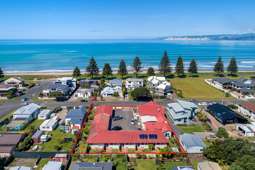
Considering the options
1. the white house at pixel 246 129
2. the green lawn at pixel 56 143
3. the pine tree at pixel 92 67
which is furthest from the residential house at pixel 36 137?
the pine tree at pixel 92 67

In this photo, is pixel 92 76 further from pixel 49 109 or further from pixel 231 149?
pixel 231 149

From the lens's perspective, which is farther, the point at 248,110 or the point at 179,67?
the point at 179,67

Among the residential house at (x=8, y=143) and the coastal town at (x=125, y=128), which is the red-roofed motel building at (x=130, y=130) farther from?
the residential house at (x=8, y=143)

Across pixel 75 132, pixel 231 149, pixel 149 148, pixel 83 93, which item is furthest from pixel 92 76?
pixel 231 149

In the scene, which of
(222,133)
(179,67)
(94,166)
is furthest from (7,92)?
(179,67)

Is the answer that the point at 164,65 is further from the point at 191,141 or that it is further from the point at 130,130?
the point at 191,141

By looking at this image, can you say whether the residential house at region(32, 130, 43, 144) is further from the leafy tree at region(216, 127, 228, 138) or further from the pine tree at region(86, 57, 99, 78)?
the pine tree at region(86, 57, 99, 78)
